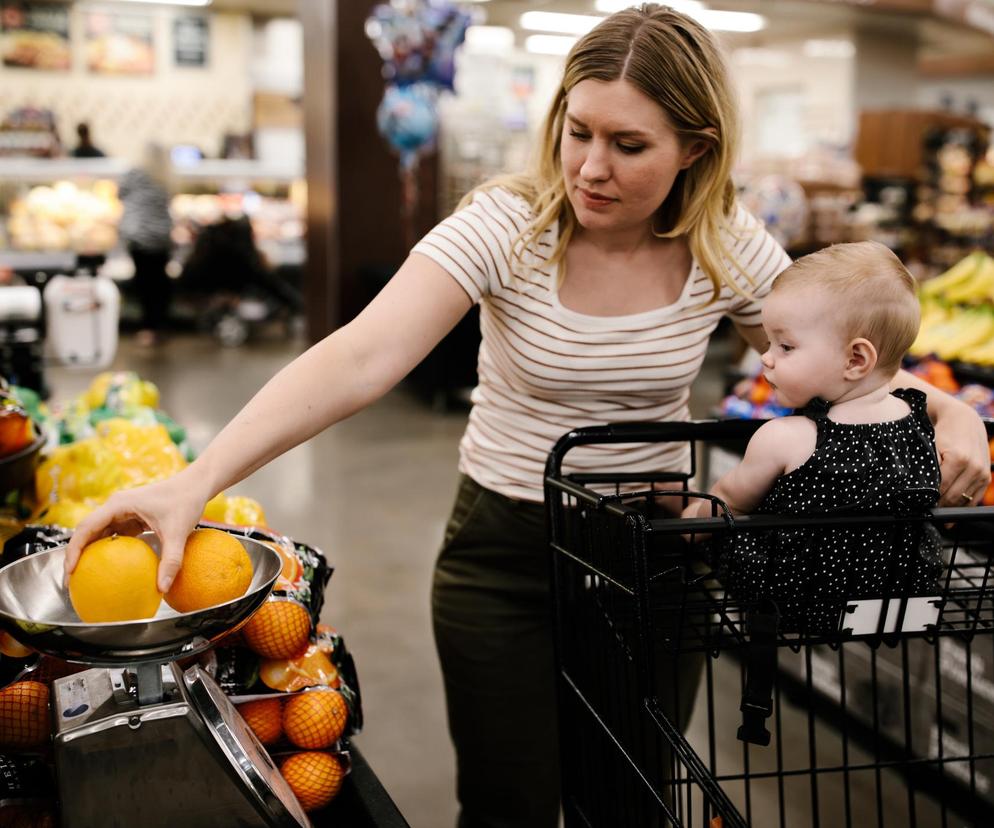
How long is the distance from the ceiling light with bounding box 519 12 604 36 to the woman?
38.2 ft

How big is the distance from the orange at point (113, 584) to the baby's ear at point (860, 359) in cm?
78

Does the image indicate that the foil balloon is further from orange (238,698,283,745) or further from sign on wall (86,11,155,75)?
sign on wall (86,11,155,75)

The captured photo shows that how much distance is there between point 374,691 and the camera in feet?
10.3

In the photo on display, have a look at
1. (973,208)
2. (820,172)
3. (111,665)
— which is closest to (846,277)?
(111,665)

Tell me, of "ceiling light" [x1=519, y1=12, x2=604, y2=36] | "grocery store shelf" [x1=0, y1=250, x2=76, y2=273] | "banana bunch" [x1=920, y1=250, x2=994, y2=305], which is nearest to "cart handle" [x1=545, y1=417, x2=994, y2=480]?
"banana bunch" [x1=920, y1=250, x2=994, y2=305]

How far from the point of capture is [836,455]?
1.15 meters

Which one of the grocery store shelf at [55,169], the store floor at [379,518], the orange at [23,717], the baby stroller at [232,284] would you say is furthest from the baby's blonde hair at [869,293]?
the baby stroller at [232,284]

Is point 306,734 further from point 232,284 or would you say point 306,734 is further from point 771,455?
point 232,284

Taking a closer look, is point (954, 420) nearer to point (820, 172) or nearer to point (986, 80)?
point (820, 172)

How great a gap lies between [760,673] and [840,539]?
20 centimetres

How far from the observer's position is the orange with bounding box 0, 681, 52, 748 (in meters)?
1.11

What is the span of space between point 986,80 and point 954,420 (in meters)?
19.7

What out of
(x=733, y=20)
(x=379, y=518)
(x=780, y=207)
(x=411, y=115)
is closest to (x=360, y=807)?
(x=379, y=518)

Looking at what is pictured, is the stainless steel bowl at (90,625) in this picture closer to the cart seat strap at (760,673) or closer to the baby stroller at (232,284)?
the cart seat strap at (760,673)
